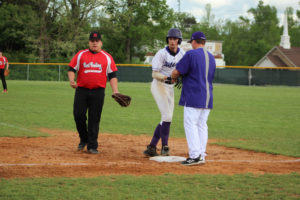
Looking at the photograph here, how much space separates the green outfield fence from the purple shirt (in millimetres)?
33653

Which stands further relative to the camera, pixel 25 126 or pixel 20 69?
pixel 20 69

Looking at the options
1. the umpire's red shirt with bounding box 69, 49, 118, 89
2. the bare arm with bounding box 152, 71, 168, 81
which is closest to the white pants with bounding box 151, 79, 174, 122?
the bare arm with bounding box 152, 71, 168, 81

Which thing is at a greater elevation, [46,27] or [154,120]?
[46,27]

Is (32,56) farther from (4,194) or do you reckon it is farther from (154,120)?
(4,194)

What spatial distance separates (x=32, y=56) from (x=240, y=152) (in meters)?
39.3

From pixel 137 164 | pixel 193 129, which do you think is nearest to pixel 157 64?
pixel 193 129

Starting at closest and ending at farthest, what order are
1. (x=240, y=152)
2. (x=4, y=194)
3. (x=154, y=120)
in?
(x=4, y=194), (x=240, y=152), (x=154, y=120)

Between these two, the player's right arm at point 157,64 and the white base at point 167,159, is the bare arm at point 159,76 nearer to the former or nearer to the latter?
the player's right arm at point 157,64

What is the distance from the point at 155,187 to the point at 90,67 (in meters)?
2.95

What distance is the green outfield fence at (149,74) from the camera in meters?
38.2

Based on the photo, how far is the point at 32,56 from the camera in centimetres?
4403

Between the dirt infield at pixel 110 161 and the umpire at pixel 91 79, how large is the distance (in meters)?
0.49

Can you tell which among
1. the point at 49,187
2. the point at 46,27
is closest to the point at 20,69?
the point at 46,27

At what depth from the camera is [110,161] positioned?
6.36 meters
